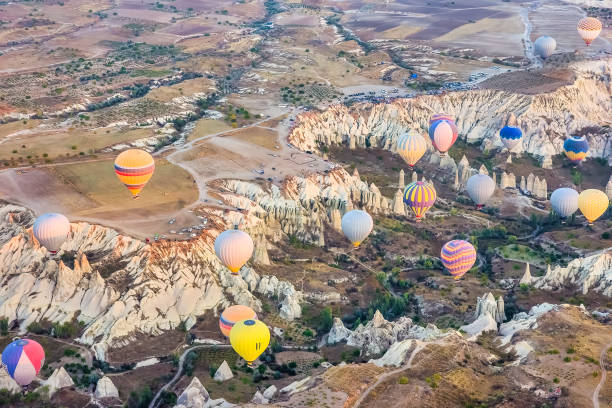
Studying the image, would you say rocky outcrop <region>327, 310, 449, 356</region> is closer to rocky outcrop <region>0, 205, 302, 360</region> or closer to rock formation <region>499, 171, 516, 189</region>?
rocky outcrop <region>0, 205, 302, 360</region>

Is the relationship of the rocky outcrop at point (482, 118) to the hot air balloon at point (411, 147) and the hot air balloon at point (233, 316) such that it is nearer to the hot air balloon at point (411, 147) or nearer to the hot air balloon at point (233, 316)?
the hot air balloon at point (411, 147)

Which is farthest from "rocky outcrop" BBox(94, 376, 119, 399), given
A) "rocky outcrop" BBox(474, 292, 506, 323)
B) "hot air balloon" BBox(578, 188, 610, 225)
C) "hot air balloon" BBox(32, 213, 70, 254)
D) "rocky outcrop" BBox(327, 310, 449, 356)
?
"hot air balloon" BBox(578, 188, 610, 225)

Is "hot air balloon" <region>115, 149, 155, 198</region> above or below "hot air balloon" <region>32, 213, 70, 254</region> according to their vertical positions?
above

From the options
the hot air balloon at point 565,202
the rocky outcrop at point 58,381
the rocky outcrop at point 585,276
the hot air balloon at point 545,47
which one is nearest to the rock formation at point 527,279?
the rocky outcrop at point 585,276

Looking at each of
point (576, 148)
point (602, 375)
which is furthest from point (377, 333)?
point (576, 148)

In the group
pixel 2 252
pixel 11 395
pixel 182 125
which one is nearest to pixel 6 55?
pixel 182 125

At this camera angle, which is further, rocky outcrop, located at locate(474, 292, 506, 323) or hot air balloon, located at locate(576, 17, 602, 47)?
hot air balloon, located at locate(576, 17, 602, 47)

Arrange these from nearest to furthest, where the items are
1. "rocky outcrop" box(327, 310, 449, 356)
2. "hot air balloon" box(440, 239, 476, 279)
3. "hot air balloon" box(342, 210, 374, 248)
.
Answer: "rocky outcrop" box(327, 310, 449, 356), "hot air balloon" box(440, 239, 476, 279), "hot air balloon" box(342, 210, 374, 248)
